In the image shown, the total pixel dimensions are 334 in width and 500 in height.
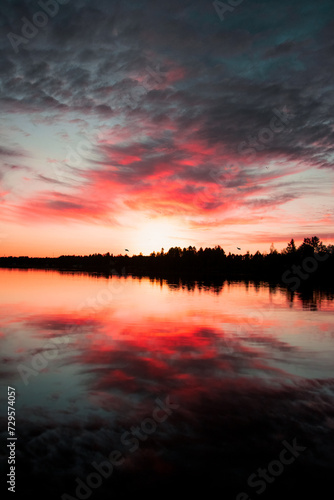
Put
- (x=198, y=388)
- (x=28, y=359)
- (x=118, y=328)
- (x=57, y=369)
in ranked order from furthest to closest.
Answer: (x=118, y=328) → (x=28, y=359) → (x=57, y=369) → (x=198, y=388)

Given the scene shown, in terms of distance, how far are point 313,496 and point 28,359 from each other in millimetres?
14221

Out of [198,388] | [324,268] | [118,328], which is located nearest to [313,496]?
[198,388]

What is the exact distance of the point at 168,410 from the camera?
11.2m

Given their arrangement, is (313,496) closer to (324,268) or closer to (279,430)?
(279,430)

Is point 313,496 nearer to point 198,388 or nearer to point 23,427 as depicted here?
point 198,388

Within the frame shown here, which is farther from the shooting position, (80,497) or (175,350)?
(175,350)

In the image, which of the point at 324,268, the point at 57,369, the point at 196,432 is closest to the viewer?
the point at 196,432

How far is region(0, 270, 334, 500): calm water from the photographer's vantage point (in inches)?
309

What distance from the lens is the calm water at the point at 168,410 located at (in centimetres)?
785

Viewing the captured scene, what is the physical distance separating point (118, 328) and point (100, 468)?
17345 mm

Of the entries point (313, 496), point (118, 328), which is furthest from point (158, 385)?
point (118, 328)

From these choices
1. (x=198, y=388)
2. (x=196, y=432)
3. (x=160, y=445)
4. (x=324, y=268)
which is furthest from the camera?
(x=324, y=268)

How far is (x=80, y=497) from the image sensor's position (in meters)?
7.32

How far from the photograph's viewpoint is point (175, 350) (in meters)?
19.3
